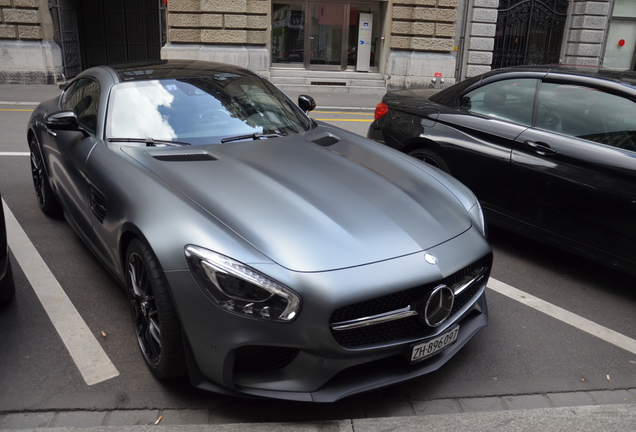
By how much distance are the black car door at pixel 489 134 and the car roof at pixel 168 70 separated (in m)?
1.82

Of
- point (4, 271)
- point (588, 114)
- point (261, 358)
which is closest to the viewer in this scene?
point (261, 358)

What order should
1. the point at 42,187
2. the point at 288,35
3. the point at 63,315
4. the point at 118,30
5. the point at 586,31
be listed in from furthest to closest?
the point at 118,30 < the point at 586,31 < the point at 288,35 < the point at 42,187 < the point at 63,315

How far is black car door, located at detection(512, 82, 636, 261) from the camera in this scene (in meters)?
3.95

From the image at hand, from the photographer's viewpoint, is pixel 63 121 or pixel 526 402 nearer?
pixel 526 402

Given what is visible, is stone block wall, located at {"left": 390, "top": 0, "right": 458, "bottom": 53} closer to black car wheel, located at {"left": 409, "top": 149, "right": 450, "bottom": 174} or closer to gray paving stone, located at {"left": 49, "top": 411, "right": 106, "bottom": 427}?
black car wheel, located at {"left": 409, "top": 149, "right": 450, "bottom": 174}

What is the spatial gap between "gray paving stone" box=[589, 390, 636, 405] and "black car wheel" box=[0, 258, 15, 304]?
344cm

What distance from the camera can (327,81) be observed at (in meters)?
16.7

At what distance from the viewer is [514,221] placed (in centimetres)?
461

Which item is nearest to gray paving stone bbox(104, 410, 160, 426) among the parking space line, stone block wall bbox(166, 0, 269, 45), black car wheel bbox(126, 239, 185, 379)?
black car wheel bbox(126, 239, 185, 379)

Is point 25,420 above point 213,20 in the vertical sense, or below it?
below

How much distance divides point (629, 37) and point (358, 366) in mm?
19679

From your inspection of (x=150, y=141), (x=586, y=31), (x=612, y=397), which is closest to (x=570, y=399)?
(x=612, y=397)

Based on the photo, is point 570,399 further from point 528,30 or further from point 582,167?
point 528,30

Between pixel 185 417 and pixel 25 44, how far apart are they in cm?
1513
